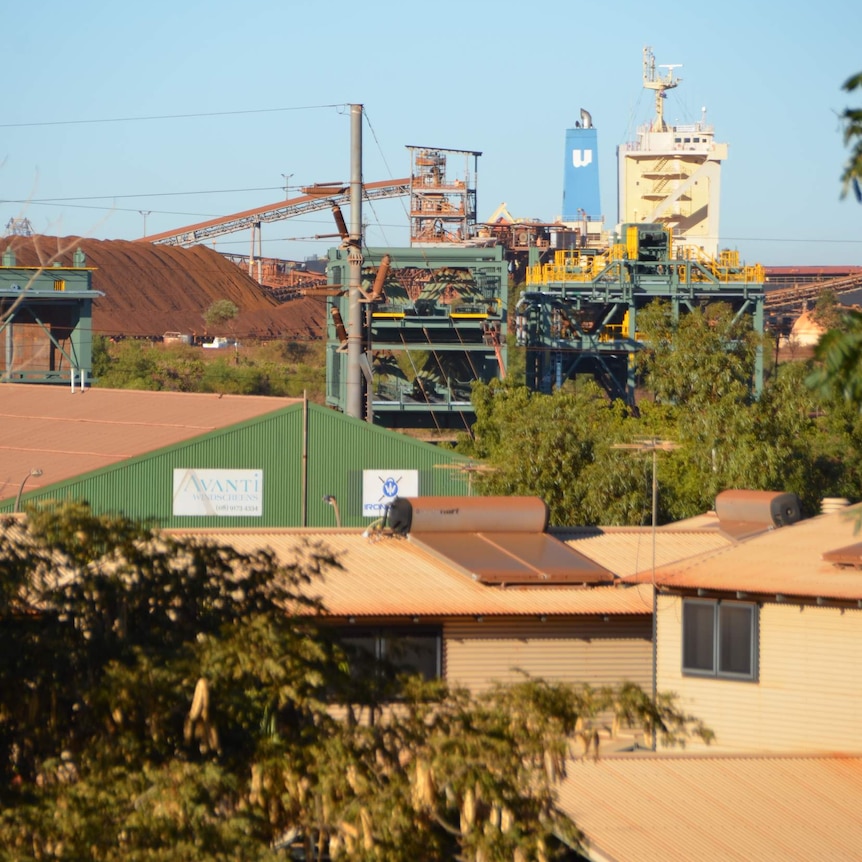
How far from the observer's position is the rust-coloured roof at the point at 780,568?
1514 cm

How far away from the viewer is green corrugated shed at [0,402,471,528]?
28.1m

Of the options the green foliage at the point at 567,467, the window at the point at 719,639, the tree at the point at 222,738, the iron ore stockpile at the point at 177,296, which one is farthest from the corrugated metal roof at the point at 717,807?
the iron ore stockpile at the point at 177,296

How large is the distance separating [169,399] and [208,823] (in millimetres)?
31493

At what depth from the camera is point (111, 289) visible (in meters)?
116

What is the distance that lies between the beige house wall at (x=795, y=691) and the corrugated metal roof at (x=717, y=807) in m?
0.79

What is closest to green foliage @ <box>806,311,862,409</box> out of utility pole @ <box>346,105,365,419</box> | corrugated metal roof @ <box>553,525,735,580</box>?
corrugated metal roof @ <box>553,525,735,580</box>

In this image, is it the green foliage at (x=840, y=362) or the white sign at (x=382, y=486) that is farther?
the white sign at (x=382, y=486)

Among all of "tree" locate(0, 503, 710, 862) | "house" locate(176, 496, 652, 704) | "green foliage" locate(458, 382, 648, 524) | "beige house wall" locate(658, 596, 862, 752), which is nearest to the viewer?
"tree" locate(0, 503, 710, 862)

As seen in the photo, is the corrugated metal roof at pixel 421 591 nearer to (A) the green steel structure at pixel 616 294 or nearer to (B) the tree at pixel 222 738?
(B) the tree at pixel 222 738

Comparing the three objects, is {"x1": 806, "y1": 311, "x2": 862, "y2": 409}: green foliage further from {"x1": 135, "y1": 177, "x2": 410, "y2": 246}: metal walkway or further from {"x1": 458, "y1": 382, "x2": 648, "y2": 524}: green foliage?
{"x1": 135, "y1": 177, "x2": 410, "y2": 246}: metal walkway

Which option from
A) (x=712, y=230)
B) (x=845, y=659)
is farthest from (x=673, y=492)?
(x=712, y=230)

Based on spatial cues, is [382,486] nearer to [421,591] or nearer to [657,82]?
[421,591]

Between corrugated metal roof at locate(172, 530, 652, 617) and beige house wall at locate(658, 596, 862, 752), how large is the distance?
197 cm

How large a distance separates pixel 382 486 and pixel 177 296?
9314 cm
